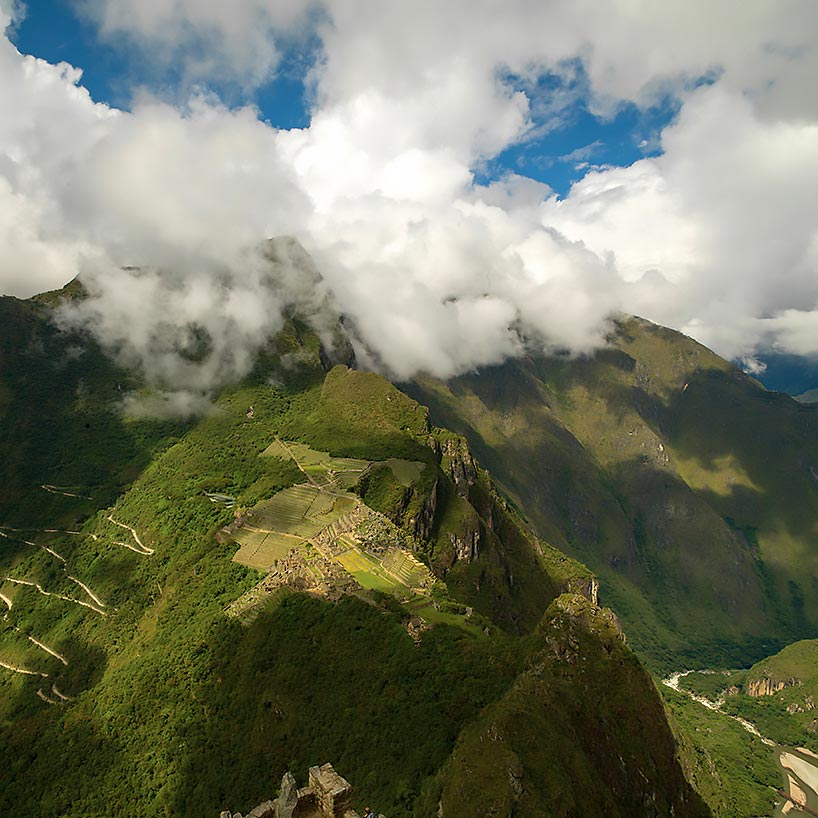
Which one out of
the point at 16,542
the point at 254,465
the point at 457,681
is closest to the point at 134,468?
the point at 16,542

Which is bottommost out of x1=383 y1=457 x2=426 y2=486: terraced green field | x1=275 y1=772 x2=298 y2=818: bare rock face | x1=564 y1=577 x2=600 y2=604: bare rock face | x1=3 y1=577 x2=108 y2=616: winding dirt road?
x1=275 y1=772 x2=298 y2=818: bare rock face

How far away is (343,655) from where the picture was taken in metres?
63.5

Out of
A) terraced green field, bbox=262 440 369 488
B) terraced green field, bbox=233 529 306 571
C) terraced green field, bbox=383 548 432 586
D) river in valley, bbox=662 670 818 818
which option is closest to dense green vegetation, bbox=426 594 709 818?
terraced green field, bbox=383 548 432 586

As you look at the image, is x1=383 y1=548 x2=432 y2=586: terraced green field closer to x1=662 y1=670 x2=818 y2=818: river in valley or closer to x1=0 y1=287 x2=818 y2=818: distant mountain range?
x1=0 y1=287 x2=818 y2=818: distant mountain range

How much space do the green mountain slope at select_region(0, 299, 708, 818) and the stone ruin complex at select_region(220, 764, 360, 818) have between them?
23.3 metres

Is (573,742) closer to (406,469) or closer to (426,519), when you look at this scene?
(426,519)

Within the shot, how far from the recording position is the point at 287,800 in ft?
67.7

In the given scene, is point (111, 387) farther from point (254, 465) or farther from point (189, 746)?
point (189, 746)

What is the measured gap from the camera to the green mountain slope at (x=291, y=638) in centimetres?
5228

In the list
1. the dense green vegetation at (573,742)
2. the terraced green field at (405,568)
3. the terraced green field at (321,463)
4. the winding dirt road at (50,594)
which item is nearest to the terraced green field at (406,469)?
the terraced green field at (321,463)

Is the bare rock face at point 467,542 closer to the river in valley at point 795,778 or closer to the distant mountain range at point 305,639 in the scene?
the distant mountain range at point 305,639

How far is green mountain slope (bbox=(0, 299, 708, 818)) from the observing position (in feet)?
172

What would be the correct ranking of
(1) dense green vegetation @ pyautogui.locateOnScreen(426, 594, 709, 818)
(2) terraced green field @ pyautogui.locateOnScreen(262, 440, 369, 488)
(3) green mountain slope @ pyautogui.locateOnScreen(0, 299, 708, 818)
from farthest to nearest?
(2) terraced green field @ pyautogui.locateOnScreen(262, 440, 369, 488) < (3) green mountain slope @ pyautogui.locateOnScreen(0, 299, 708, 818) < (1) dense green vegetation @ pyautogui.locateOnScreen(426, 594, 709, 818)

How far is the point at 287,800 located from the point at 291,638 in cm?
5009
